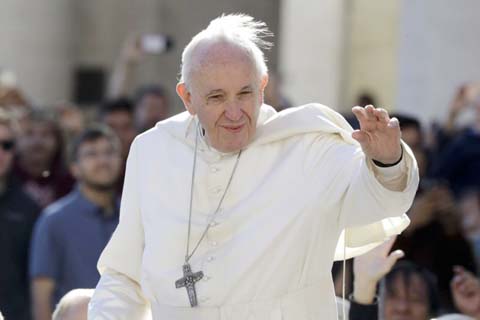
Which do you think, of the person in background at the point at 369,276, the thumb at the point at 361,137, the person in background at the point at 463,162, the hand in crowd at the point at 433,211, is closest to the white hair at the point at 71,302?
the person in background at the point at 369,276

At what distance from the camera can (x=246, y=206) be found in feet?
15.4

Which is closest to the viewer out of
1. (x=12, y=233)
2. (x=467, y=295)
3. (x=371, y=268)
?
(x=371, y=268)

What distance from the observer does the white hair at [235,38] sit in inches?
179

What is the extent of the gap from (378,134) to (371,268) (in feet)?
3.40

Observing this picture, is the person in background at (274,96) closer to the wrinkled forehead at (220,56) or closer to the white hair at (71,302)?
the white hair at (71,302)

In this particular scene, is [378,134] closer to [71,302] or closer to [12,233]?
[71,302]

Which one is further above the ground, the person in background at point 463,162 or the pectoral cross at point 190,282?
the pectoral cross at point 190,282

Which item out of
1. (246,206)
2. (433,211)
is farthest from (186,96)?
(433,211)

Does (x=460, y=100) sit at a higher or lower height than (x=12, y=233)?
higher

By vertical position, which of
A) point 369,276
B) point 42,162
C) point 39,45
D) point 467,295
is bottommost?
point 39,45

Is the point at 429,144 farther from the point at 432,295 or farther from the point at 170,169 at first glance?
the point at 170,169

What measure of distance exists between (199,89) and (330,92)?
9442mm

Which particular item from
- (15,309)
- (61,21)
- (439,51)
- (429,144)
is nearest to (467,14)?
(439,51)

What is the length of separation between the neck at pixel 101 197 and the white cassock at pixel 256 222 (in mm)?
3040
